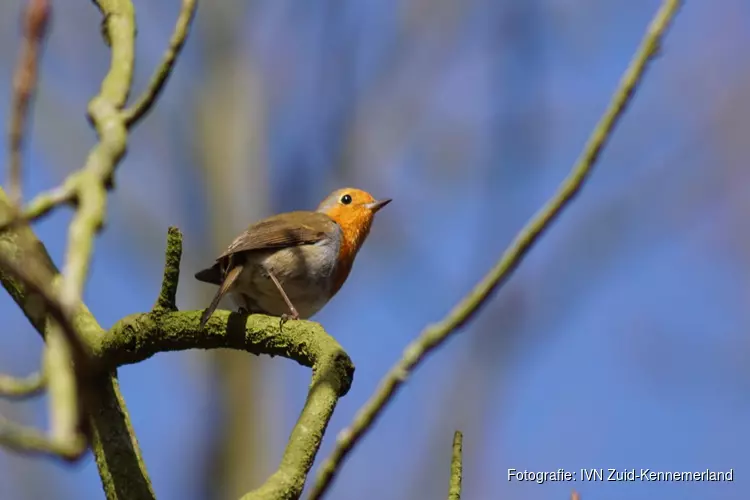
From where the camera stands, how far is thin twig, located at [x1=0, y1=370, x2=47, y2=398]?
1166mm

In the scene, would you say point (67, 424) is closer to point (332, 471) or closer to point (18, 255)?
point (332, 471)

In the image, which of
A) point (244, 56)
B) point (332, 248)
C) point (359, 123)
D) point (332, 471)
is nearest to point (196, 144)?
point (244, 56)

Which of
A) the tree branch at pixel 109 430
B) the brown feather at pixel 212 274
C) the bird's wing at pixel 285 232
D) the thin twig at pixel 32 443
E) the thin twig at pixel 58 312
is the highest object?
the bird's wing at pixel 285 232

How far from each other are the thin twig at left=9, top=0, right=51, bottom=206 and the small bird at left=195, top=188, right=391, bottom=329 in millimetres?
2973

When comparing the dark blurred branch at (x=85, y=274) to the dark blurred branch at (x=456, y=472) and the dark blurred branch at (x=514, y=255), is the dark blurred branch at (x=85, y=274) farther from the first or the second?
the dark blurred branch at (x=456, y=472)

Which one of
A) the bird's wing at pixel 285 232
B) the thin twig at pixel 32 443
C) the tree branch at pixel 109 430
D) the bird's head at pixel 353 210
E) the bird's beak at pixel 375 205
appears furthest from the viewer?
the bird's beak at pixel 375 205

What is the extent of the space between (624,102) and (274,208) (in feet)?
23.3

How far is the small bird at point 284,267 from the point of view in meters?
4.54

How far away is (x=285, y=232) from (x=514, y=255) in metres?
3.35

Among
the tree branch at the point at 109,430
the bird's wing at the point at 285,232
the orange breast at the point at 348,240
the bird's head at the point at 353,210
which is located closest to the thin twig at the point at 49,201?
the tree branch at the point at 109,430

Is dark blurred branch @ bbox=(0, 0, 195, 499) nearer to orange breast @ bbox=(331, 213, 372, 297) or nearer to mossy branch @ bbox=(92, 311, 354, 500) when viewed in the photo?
mossy branch @ bbox=(92, 311, 354, 500)

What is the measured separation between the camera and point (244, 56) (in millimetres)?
9086

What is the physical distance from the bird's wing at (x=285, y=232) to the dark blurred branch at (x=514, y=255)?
3.01m

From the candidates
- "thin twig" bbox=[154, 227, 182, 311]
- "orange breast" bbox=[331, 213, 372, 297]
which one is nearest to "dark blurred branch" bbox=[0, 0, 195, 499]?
"thin twig" bbox=[154, 227, 182, 311]
